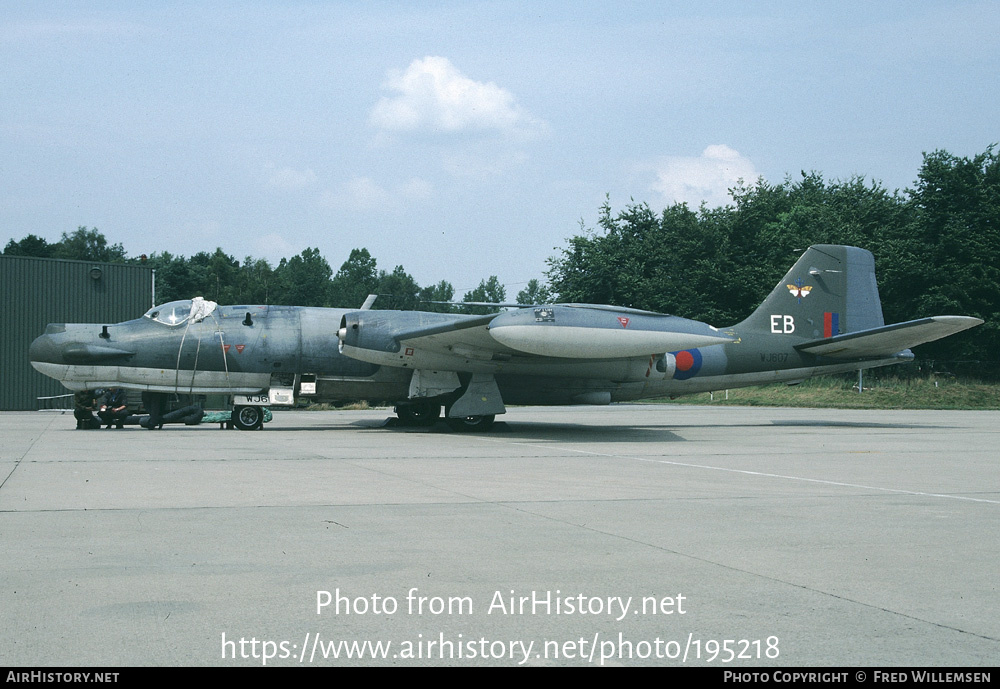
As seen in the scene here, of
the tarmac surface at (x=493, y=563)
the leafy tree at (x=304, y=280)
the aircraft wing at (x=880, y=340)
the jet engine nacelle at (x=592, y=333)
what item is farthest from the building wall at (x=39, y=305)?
the leafy tree at (x=304, y=280)

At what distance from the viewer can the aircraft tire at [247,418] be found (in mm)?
19078

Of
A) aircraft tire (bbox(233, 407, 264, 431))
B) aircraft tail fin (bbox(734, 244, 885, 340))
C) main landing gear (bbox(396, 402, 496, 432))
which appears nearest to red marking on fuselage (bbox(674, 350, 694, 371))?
aircraft tail fin (bbox(734, 244, 885, 340))

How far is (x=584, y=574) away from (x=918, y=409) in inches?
1211

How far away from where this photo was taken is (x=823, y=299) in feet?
71.4

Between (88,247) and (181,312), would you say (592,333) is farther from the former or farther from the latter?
(88,247)

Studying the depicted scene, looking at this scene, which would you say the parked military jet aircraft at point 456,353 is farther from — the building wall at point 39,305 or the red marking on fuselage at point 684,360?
the building wall at point 39,305

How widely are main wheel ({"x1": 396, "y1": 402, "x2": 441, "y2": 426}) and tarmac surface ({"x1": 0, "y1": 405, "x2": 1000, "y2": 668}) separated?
836 cm

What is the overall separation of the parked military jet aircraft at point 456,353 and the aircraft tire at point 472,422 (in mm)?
37

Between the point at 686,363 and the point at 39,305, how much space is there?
23883 mm

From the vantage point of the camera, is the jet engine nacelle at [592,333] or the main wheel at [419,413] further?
the main wheel at [419,413]

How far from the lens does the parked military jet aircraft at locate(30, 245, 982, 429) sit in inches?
655

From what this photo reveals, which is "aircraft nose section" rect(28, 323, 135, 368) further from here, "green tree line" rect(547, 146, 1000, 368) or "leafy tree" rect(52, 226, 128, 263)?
"leafy tree" rect(52, 226, 128, 263)

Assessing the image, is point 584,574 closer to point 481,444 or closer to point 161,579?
point 161,579
